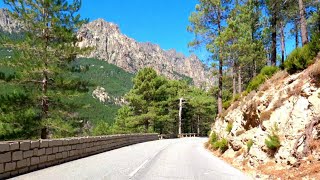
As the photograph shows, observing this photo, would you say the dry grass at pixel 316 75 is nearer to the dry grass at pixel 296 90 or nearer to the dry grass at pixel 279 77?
the dry grass at pixel 296 90

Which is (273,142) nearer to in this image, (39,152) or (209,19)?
(39,152)

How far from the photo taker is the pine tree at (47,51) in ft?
77.9

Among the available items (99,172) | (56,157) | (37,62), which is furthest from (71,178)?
(37,62)

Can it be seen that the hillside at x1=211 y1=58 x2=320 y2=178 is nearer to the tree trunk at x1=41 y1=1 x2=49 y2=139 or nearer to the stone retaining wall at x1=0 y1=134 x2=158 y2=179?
the stone retaining wall at x1=0 y1=134 x2=158 y2=179

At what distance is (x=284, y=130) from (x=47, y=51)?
18158 mm

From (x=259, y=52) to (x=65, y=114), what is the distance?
740 inches

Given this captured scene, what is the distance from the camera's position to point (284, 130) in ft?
39.7

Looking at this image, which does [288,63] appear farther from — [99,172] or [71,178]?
[71,178]

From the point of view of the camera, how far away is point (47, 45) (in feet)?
81.6

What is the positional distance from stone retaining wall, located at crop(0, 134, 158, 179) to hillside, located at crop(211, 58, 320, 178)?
7.26 metres

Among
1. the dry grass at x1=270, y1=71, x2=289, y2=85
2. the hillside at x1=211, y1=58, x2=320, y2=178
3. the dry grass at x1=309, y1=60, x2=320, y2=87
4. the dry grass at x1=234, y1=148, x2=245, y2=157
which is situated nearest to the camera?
the hillside at x1=211, y1=58, x2=320, y2=178

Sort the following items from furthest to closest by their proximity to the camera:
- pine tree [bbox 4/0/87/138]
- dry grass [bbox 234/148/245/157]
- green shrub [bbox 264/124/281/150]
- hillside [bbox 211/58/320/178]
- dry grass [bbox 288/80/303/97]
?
pine tree [bbox 4/0/87/138] < dry grass [bbox 234/148/245/157] < dry grass [bbox 288/80/303/97] < green shrub [bbox 264/124/281/150] < hillside [bbox 211/58/320/178]

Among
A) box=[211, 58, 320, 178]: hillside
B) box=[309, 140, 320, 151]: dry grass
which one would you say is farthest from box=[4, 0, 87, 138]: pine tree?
box=[309, 140, 320, 151]: dry grass

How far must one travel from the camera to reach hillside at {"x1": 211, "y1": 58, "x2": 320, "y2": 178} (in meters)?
9.93
